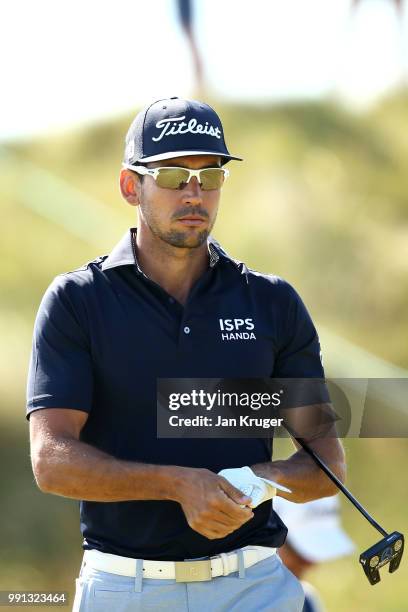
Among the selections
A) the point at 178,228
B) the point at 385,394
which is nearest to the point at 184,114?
the point at 178,228

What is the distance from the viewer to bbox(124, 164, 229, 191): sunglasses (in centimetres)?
295

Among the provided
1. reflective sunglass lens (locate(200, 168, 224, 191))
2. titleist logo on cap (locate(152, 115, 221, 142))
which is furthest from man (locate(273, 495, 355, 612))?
titleist logo on cap (locate(152, 115, 221, 142))

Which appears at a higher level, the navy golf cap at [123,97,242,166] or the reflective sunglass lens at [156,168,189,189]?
the navy golf cap at [123,97,242,166]

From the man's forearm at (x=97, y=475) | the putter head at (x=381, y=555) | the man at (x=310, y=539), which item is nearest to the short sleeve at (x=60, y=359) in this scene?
the man's forearm at (x=97, y=475)

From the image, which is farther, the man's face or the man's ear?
the man's ear

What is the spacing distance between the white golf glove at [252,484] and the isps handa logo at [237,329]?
386 millimetres

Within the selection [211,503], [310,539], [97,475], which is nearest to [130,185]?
[97,475]

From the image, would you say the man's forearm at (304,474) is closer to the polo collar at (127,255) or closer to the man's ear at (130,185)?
the polo collar at (127,255)

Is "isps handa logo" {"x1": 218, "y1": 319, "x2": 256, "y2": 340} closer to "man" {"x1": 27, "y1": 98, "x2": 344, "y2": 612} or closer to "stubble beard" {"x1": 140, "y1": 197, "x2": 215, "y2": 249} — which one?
"man" {"x1": 27, "y1": 98, "x2": 344, "y2": 612}

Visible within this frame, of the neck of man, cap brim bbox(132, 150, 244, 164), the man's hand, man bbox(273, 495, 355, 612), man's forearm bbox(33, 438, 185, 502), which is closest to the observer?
the man's hand

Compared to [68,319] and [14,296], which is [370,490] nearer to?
[14,296]

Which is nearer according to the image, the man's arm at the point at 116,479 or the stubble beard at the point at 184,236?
the man's arm at the point at 116,479

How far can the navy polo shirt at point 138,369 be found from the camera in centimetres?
279

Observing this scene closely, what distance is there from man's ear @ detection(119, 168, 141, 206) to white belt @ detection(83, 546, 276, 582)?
39.6 inches
